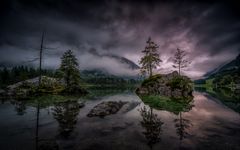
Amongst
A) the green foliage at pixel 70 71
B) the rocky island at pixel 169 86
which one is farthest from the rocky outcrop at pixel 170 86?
the green foliage at pixel 70 71

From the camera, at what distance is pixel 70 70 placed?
45.5 metres

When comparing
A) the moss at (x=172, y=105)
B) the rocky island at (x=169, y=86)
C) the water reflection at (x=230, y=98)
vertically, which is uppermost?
the rocky island at (x=169, y=86)

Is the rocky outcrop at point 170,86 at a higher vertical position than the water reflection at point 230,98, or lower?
higher

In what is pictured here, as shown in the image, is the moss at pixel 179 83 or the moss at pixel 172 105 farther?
the moss at pixel 179 83

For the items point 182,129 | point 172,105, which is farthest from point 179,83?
point 182,129

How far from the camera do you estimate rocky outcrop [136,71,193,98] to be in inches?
1448

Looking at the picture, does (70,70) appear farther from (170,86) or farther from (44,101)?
(170,86)

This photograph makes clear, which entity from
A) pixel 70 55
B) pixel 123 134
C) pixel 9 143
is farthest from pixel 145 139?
pixel 70 55

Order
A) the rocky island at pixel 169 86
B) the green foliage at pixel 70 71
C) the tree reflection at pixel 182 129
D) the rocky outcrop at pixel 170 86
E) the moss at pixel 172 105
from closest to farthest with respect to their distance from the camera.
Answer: the tree reflection at pixel 182 129, the moss at pixel 172 105, the rocky island at pixel 169 86, the rocky outcrop at pixel 170 86, the green foliage at pixel 70 71

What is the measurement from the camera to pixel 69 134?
8914 mm

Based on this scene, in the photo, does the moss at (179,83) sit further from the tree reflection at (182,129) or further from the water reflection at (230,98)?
the tree reflection at (182,129)

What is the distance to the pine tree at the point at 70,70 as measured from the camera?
1783 inches

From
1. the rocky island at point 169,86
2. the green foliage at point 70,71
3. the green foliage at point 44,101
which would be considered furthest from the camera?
the green foliage at point 70,71

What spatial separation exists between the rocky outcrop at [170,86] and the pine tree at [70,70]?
24.0 m
